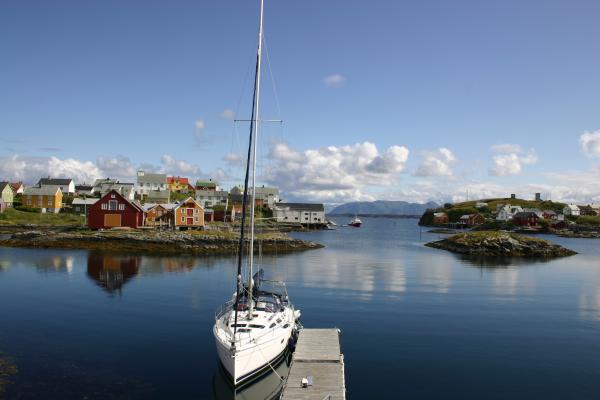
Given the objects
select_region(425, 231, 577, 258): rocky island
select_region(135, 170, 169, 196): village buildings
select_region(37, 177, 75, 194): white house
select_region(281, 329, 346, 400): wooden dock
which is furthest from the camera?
select_region(135, 170, 169, 196): village buildings

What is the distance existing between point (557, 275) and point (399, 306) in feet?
94.8

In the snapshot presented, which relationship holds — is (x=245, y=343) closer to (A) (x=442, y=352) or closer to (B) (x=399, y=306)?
(A) (x=442, y=352)

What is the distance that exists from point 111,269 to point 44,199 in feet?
247

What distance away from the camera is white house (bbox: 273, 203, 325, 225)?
503 feet

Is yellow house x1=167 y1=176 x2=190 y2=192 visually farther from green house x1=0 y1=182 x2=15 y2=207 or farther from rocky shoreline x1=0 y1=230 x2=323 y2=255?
rocky shoreline x1=0 y1=230 x2=323 y2=255

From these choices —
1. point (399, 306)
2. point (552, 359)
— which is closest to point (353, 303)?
point (399, 306)

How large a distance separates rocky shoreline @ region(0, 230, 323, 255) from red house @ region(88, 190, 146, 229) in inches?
128

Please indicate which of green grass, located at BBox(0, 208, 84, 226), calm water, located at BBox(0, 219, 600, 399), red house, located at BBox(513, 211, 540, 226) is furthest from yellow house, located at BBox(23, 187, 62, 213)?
red house, located at BBox(513, 211, 540, 226)

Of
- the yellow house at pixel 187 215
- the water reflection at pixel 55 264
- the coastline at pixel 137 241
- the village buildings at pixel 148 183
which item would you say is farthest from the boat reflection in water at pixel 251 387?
the village buildings at pixel 148 183

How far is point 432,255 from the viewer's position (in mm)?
73000

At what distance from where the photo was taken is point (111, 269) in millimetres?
47281

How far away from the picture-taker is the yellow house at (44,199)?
110m

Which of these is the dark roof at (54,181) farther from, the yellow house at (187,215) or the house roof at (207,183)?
the yellow house at (187,215)

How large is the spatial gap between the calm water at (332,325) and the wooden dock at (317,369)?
1182 millimetres
